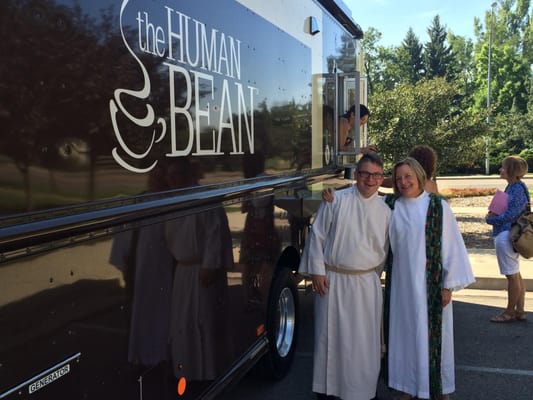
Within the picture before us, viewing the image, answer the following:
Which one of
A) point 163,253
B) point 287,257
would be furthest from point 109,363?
point 287,257

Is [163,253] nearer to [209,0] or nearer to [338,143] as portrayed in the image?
[209,0]

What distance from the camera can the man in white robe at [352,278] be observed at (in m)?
3.46

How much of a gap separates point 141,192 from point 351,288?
5.70 feet

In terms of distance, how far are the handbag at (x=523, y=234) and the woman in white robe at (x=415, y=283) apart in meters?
2.16

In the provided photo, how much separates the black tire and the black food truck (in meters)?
0.04

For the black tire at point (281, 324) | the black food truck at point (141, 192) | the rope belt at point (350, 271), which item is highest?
the black food truck at point (141, 192)

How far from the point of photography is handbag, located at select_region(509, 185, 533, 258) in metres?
5.29

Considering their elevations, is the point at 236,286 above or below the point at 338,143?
below

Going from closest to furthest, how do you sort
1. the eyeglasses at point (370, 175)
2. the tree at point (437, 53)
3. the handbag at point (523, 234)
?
1. the eyeglasses at point (370, 175)
2. the handbag at point (523, 234)
3. the tree at point (437, 53)

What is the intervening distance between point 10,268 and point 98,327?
0.51 m

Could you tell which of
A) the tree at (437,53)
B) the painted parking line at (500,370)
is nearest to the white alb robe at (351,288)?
the painted parking line at (500,370)

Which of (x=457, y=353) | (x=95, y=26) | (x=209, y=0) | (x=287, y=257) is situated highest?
(x=209, y=0)

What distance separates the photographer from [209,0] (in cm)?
286

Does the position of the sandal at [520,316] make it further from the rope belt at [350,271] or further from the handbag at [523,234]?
the rope belt at [350,271]
